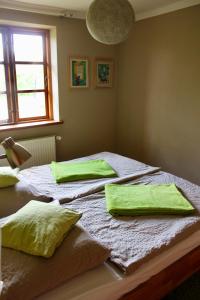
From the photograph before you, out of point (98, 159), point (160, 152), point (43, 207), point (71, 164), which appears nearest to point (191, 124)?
point (160, 152)

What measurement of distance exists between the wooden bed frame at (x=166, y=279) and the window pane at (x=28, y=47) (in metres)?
2.79

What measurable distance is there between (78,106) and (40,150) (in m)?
0.81

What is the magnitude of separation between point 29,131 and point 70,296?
2302 mm

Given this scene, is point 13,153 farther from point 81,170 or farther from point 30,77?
point 30,77

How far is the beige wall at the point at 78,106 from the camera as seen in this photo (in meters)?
3.13

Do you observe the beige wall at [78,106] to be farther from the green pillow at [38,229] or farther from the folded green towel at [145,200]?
the green pillow at [38,229]

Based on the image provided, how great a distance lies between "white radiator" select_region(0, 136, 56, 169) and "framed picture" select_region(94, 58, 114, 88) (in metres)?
1.05

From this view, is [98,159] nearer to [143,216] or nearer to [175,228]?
[143,216]

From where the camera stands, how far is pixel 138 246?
59.1 inches

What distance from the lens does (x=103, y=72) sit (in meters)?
3.59

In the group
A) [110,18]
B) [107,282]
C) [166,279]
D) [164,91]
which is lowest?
[166,279]

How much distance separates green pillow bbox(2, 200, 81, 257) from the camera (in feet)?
4.22

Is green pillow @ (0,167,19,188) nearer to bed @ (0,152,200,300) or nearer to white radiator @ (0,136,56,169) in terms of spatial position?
bed @ (0,152,200,300)

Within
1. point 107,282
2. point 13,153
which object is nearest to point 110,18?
point 13,153
